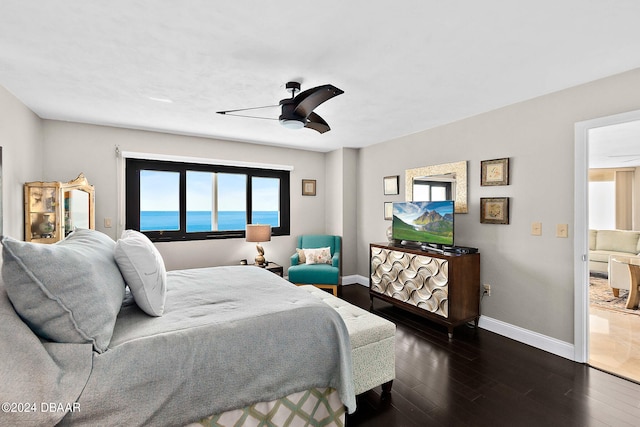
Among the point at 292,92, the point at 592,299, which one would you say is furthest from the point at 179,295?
the point at 592,299

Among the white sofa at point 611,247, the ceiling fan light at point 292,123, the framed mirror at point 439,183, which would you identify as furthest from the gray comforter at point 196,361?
the white sofa at point 611,247

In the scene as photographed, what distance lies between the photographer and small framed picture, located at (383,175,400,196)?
4.50 metres

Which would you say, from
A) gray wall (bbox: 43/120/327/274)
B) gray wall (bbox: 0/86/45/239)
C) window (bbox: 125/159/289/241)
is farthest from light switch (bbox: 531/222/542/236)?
gray wall (bbox: 0/86/45/239)

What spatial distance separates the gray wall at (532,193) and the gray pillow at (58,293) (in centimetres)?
345

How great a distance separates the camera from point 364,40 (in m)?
1.93

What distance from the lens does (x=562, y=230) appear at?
2729mm

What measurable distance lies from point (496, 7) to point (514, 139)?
1.84m

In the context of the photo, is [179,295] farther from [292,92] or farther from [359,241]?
[359,241]

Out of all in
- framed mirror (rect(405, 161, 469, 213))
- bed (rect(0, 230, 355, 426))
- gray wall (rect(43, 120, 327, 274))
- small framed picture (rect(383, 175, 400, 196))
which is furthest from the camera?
small framed picture (rect(383, 175, 400, 196))

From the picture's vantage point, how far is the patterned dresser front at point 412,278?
3.17 metres

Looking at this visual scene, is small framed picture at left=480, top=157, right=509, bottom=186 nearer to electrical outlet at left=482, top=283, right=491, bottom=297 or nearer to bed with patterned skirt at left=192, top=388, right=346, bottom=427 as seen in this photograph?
electrical outlet at left=482, top=283, right=491, bottom=297

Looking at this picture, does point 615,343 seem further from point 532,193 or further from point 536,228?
point 532,193

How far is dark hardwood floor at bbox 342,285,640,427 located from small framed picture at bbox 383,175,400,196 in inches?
88.6

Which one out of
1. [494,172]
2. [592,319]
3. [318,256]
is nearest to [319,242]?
[318,256]
